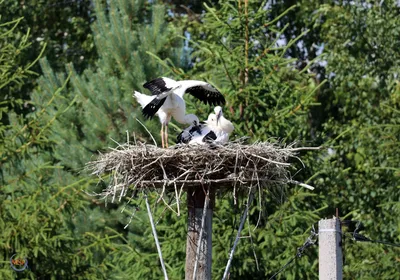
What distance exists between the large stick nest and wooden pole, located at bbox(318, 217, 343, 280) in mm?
609

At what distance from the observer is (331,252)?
959cm

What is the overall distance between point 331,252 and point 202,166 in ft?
3.98

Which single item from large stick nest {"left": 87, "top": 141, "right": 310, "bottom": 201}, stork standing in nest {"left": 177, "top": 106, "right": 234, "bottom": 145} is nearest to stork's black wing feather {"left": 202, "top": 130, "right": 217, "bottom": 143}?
stork standing in nest {"left": 177, "top": 106, "right": 234, "bottom": 145}

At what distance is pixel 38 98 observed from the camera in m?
21.8

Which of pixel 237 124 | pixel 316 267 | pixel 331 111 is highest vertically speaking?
pixel 237 124

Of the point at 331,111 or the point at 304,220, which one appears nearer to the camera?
the point at 304,220

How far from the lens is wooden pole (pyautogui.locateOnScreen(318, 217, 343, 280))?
376 inches

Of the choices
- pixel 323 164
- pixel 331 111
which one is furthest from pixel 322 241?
pixel 331 111

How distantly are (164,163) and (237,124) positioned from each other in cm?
606

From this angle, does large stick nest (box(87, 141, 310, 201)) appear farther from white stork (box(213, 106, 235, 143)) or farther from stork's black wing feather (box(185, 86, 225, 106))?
stork's black wing feather (box(185, 86, 225, 106))

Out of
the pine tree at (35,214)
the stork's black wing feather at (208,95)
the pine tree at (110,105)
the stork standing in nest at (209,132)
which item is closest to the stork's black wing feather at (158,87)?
the stork standing in nest at (209,132)

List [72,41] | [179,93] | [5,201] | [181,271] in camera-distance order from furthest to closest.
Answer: [72,41] < [5,201] < [181,271] < [179,93]

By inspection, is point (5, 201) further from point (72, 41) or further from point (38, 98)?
point (72, 41)

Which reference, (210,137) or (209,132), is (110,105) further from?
(210,137)
